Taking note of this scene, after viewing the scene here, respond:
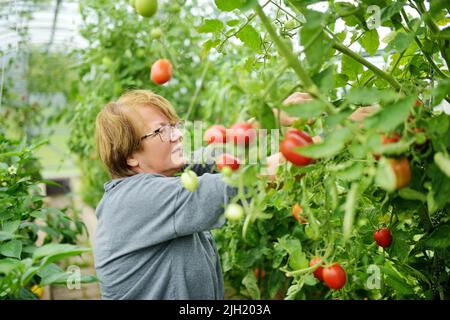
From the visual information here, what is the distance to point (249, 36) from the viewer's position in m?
1.08

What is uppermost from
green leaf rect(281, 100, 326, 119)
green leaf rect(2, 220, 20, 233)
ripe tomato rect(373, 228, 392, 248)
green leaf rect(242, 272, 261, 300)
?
green leaf rect(281, 100, 326, 119)

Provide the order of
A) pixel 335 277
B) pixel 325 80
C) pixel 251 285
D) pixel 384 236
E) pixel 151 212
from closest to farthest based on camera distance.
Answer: pixel 325 80 → pixel 335 277 → pixel 384 236 → pixel 151 212 → pixel 251 285

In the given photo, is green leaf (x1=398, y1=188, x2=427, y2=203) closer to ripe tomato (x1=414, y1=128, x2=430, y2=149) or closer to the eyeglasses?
ripe tomato (x1=414, y1=128, x2=430, y2=149)

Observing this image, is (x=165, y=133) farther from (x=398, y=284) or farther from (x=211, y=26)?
(x=398, y=284)

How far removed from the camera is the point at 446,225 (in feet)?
3.14

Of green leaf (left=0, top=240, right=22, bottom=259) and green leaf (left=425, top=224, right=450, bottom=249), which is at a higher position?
green leaf (left=425, top=224, right=450, bottom=249)

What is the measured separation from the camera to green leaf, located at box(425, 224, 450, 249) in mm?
951

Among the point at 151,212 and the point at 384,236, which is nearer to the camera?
the point at 384,236

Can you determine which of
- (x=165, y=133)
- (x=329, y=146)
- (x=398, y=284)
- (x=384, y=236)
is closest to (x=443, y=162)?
(x=329, y=146)

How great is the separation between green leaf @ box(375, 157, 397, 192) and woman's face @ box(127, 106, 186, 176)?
0.79m

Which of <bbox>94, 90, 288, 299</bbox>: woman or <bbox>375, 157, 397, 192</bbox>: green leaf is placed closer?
<bbox>375, 157, 397, 192</bbox>: green leaf

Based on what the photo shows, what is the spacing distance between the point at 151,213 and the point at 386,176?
28.0 inches

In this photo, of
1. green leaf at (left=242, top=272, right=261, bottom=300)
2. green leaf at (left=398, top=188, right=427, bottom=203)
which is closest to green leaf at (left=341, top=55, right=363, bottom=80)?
green leaf at (left=398, top=188, right=427, bottom=203)
